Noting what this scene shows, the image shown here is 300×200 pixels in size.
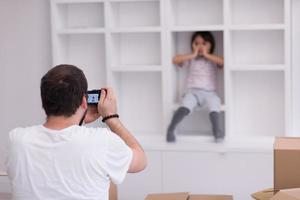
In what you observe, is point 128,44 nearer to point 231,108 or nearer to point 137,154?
point 231,108

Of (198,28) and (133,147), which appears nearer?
(133,147)

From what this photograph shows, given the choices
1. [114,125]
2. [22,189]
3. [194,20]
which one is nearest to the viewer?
[22,189]

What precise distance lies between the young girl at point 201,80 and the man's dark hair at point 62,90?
228 centimetres

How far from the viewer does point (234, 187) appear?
3713 mm

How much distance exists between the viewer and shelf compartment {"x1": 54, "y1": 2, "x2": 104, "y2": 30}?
164 inches

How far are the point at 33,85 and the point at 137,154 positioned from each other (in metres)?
2.73

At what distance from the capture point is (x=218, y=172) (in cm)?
373

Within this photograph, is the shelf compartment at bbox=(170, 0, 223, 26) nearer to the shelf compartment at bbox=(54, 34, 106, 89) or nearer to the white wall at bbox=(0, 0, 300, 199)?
the shelf compartment at bbox=(54, 34, 106, 89)

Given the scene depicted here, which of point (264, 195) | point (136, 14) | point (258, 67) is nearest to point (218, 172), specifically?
point (258, 67)

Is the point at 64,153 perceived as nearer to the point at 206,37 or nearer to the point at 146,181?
the point at 146,181

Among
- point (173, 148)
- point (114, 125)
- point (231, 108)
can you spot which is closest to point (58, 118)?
point (114, 125)

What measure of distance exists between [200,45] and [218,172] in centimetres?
89

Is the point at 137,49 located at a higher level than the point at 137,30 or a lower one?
lower

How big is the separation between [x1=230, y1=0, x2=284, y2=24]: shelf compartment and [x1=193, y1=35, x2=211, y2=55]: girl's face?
24 centimetres
